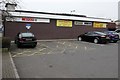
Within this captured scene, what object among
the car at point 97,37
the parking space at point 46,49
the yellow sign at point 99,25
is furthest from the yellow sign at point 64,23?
the parking space at point 46,49

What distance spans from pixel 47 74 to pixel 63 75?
2.32 feet

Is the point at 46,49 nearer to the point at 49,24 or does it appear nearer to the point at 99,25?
the point at 49,24

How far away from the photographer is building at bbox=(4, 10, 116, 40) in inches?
1168

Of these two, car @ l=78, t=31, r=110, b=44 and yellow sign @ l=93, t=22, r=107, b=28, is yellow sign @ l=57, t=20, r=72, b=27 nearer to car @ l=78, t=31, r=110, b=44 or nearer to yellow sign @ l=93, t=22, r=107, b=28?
yellow sign @ l=93, t=22, r=107, b=28

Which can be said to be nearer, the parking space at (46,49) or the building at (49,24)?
the parking space at (46,49)

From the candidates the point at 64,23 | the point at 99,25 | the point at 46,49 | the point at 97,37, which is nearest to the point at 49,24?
the point at 64,23

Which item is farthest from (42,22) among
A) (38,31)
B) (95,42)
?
(95,42)

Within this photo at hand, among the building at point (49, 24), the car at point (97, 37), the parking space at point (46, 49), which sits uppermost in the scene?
the building at point (49, 24)

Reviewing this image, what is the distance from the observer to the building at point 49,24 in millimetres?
29672

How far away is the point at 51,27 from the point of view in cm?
3247

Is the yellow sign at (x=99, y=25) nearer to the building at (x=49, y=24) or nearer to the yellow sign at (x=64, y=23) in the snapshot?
the building at (x=49, y=24)

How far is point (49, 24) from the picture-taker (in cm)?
3238

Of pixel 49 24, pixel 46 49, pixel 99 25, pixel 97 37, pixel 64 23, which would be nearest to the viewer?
pixel 46 49

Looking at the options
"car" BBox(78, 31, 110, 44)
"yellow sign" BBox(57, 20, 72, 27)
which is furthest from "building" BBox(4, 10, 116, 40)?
"car" BBox(78, 31, 110, 44)
